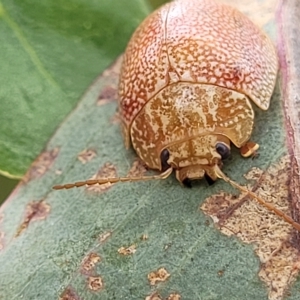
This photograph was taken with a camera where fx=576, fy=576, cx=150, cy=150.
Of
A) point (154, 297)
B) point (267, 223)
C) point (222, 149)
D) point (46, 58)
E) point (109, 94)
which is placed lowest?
point (154, 297)

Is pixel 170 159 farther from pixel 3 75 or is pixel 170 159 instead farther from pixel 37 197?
pixel 3 75

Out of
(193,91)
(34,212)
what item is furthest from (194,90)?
(34,212)

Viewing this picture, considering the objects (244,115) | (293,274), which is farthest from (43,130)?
(293,274)

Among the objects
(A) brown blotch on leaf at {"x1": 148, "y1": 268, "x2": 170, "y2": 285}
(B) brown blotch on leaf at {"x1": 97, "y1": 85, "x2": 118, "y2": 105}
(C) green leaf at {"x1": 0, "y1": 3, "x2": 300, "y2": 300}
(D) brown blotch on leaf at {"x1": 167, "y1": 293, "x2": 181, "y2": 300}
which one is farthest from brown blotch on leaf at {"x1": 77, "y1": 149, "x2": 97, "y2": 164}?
(D) brown blotch on leaf at {"x1": 167, "y1": 293, "x2": 181, "y2": 300}

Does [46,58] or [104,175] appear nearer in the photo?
[104,175]

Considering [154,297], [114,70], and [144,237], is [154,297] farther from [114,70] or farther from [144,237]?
[114,70]

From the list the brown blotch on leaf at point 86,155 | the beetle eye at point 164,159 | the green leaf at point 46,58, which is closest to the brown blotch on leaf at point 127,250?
the beetle eye at point 164,159
